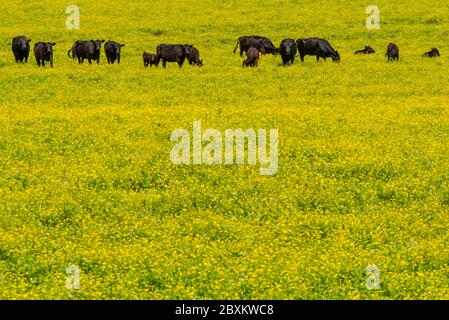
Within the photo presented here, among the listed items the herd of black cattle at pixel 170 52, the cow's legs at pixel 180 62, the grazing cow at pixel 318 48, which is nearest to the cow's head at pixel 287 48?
the herd of black cattle at pixel 170 52

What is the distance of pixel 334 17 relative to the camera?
52.4 metres

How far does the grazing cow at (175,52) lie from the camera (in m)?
38.8

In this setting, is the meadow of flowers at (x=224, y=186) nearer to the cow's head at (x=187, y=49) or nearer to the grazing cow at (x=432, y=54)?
the cow's head at (x=187, y=49)

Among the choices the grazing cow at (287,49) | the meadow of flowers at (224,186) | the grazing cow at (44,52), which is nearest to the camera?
the meadow of flowers at (224,186)

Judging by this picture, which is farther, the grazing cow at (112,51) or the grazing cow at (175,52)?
the grazing cow at (112,51)

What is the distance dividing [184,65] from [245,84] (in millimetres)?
7290

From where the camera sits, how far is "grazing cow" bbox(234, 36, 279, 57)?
4191cm

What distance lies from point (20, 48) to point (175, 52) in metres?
8.42

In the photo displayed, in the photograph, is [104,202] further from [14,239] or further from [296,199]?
[296,199]

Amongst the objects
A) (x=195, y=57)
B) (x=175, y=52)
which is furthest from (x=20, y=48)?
(x=195, y=57)

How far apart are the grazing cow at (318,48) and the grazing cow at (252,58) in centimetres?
330

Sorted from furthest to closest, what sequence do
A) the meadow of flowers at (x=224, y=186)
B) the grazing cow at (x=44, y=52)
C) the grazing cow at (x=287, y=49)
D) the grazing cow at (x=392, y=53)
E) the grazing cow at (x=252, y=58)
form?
the grazing cow at (x=392, y=53)
the grazing cow at (x=287, y=49)
the grazing cow at (x=252, y=58)
the grazing cow at (x=44, y=52)
the meadow of flowers at (x=224, y=186)
